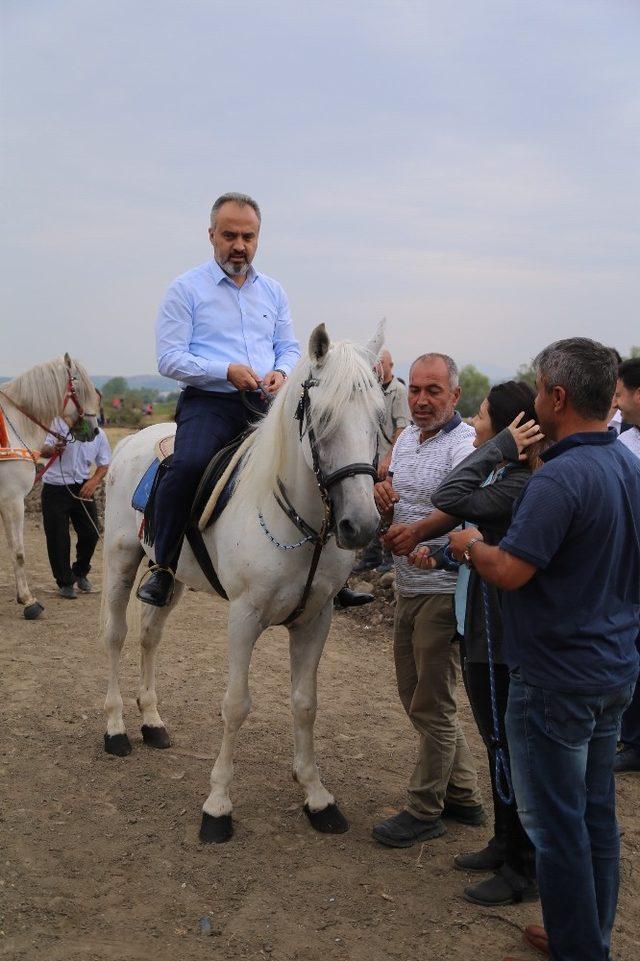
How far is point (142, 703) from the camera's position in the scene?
5.16 metres

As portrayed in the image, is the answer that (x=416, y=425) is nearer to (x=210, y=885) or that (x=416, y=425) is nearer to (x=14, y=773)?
(x=210, y=885)

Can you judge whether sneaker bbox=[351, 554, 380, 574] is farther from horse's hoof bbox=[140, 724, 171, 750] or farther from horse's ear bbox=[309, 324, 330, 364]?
horse's ear bbox=[309, 324, 330, 364]

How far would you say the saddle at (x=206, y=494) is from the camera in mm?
4148

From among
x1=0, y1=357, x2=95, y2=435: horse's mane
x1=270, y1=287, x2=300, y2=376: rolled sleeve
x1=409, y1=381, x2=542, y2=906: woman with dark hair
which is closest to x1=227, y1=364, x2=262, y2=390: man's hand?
x1=270, y1=287, x2=300, y2=376: rolled sleeve

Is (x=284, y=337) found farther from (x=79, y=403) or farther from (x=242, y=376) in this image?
(x=79, y=403)

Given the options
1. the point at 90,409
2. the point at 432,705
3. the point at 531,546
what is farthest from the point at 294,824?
the point at 90,409

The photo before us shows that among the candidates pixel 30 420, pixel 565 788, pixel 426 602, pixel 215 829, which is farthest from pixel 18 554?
pixel 565 788

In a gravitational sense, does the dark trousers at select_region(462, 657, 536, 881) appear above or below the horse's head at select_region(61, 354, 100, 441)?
below

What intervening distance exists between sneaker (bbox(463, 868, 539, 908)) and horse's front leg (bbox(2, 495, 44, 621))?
18.9ft

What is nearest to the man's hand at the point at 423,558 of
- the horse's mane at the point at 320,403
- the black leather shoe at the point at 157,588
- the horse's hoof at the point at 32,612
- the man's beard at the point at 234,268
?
the horse's mane at the point at 320,403

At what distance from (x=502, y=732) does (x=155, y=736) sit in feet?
8.57

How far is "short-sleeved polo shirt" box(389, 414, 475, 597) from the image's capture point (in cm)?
363

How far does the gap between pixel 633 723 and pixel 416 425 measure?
2711 millimetres

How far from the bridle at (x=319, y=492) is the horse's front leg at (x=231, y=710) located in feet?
0.77
